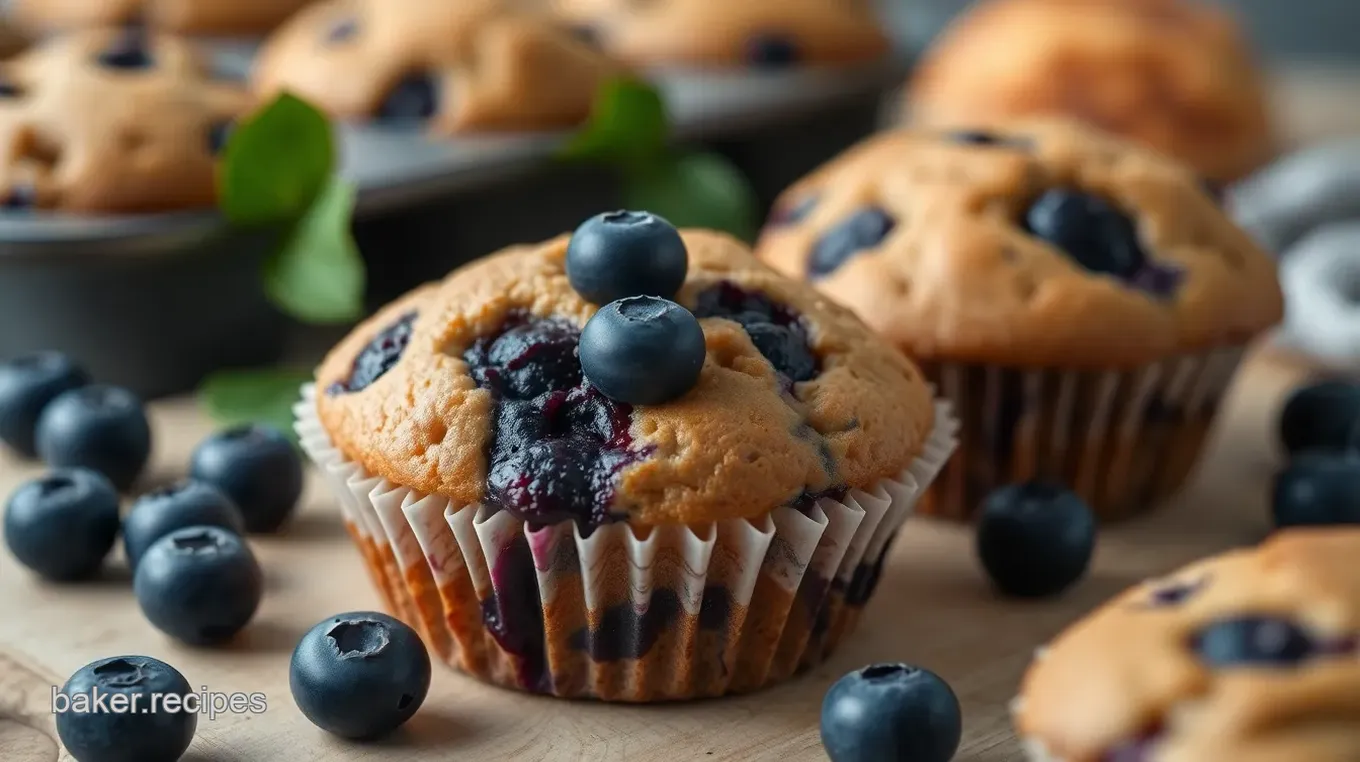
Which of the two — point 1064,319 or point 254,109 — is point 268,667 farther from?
point 254,109

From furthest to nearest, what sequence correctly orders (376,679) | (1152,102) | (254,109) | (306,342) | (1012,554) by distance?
(1152,102), (306,342), (254,109), (1012,554), (376,679)

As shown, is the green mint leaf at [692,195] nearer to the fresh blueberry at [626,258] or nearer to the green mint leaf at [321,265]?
the green mint leaf at [321,265]

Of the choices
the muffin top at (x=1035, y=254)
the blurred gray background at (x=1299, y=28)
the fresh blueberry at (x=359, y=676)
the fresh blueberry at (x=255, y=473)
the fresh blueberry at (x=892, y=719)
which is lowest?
the blurred gray background at (x=1299, y=28)

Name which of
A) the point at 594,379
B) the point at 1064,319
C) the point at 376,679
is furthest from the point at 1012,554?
the point at 376,679

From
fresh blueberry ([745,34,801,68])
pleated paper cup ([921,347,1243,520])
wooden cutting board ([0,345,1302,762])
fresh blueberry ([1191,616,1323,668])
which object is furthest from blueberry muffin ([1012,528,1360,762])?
fresh blueberry ([745,34,801,68])

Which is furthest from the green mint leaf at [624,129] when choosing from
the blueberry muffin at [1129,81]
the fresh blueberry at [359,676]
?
the fresh blueberry at [359,676]

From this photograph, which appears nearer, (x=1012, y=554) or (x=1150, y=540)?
(x=1012, y=554)

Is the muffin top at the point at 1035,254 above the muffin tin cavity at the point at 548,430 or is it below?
below
